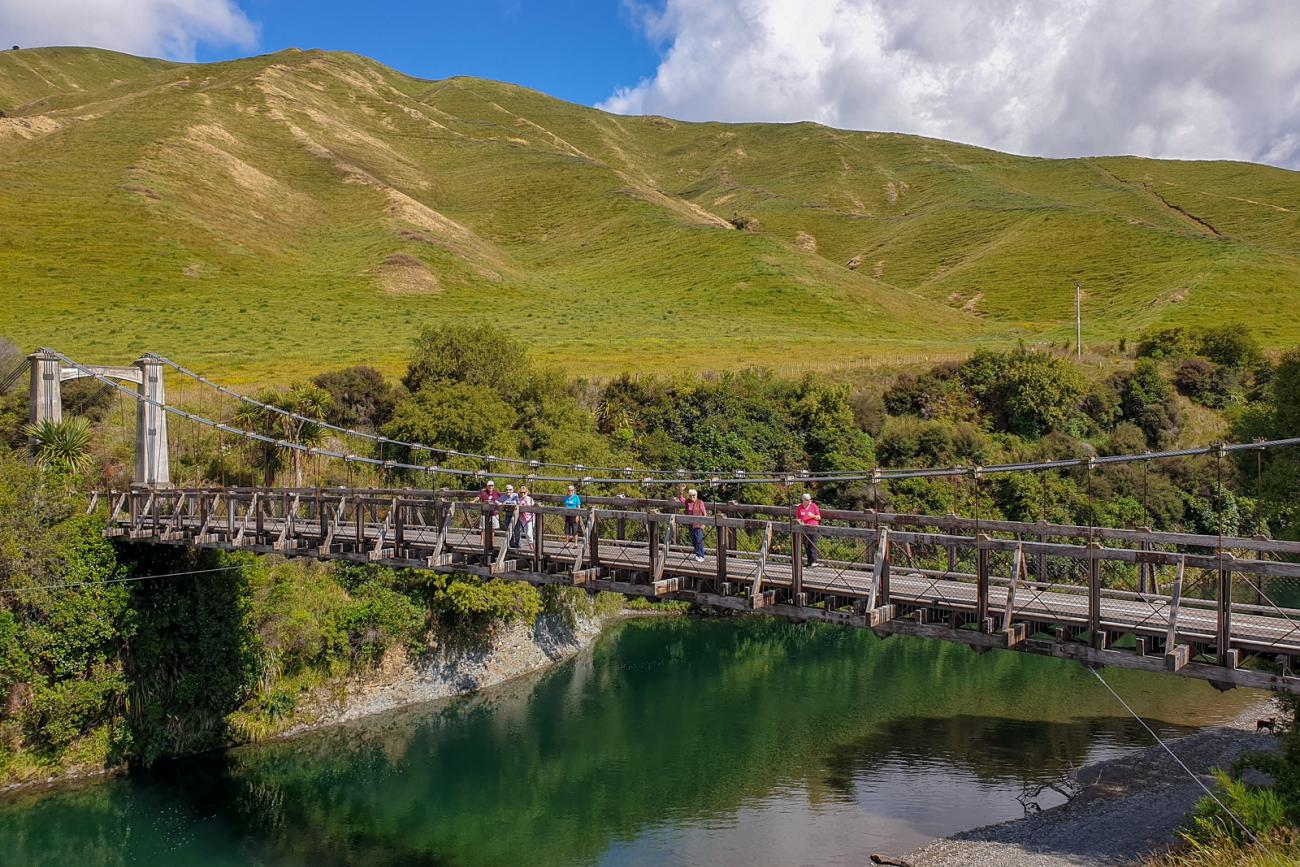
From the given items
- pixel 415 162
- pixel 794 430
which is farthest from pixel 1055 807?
pixel 415 162

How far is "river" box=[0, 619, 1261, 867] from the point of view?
816 inches

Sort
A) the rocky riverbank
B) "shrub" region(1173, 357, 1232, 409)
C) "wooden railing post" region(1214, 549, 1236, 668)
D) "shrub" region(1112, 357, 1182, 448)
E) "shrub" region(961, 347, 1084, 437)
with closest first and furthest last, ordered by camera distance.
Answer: "wooden railing post" region(1214, 549, 1236, 668), the rocky riverbank, "shrub" region(961, 347, 1084, 437), "shrub" region(1112, 357, 1182, 448), "shrub" region(1173, 357, 1232, 409)

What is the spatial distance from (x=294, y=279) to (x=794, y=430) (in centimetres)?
4961

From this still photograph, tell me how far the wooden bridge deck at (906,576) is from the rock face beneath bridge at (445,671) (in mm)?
6803

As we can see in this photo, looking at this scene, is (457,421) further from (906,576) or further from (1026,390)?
(1026,390)

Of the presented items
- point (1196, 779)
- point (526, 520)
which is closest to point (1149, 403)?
point (1196, 779)

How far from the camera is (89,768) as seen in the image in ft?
77.0

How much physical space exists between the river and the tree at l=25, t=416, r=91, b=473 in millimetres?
8431

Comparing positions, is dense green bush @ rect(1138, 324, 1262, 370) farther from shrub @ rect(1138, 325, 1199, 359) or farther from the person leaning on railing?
the person leaning on railing

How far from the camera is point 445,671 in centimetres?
3047

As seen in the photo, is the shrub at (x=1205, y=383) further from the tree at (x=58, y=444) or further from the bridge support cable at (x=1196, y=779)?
the tree at (x=58, y=444)

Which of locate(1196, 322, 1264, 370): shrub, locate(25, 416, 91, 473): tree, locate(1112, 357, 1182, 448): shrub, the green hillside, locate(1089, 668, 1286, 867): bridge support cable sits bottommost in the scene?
locate(1089, 668, 1286, 867): bridge support cable

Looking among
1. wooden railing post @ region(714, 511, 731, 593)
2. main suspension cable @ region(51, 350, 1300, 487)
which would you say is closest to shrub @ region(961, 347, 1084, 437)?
main suspension cable @ region(51, 350, 1300, 487)

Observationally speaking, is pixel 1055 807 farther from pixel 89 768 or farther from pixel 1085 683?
pixel 89 768
